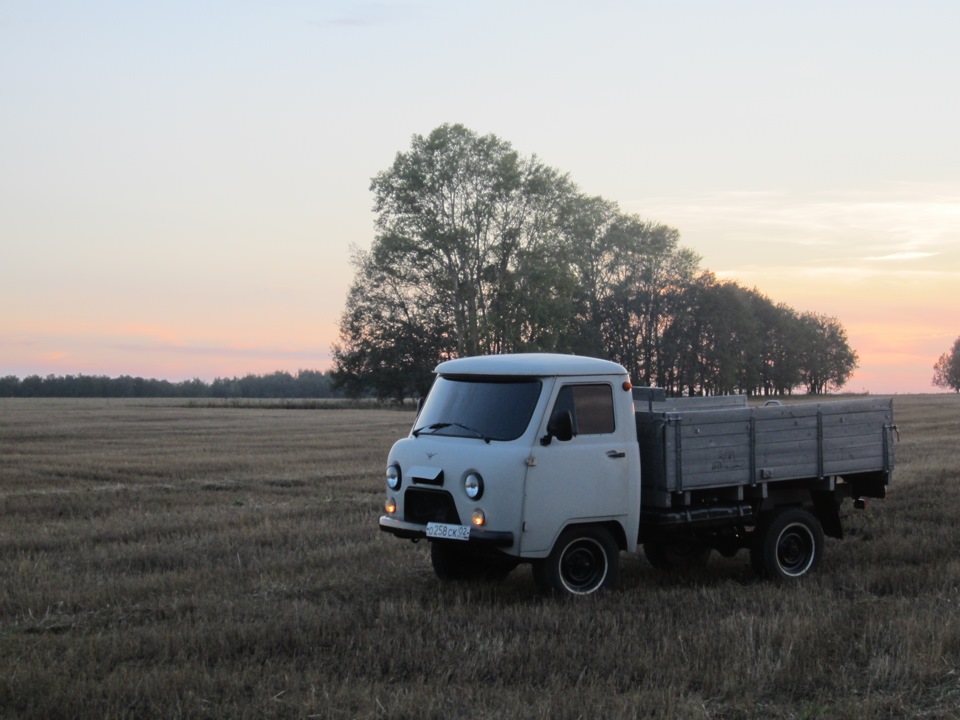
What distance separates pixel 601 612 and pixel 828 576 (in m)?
3.30

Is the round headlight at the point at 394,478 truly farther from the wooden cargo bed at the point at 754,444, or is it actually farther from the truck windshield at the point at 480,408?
the wooden cargo bed at the point at 754,444

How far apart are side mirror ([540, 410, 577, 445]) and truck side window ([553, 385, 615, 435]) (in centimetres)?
20

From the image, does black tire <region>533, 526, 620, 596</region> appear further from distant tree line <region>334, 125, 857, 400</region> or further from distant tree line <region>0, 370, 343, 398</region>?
distant tree line <region>0, 370, 343, 398</region>

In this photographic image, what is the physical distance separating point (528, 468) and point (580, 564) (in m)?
1.21

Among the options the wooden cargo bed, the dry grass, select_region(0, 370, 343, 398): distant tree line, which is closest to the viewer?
the dry grass

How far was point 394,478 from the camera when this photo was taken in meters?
10.9

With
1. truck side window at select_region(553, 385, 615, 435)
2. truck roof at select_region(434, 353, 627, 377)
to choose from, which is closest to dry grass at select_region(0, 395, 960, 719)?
truck side window at select_region(553, 385, 615, 435)

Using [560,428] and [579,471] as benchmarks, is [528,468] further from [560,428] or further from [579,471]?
[579,471]

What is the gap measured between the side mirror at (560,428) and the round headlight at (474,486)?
2.17 feet

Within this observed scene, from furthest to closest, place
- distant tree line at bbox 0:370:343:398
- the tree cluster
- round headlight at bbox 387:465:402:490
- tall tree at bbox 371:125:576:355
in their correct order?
1. the tree cluster
2. distant tree line at bbox 0:370:343:398
3. tall tree at bbox 371:125:576:355
4. round headlight at bbox 387:465:402:490

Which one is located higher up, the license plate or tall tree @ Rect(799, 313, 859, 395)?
tall tree @ Rect(799, 313, 859, 395)

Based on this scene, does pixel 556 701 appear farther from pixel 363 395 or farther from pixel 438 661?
pixel 363 395

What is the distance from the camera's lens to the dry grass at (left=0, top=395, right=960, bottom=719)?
23.6ft

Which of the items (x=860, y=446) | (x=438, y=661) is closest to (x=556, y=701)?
(x=438, y=661)
